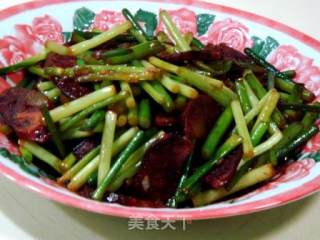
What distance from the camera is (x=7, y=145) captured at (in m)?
1.27

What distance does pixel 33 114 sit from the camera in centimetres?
131

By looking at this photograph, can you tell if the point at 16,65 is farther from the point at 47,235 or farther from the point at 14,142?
the point at 47,235

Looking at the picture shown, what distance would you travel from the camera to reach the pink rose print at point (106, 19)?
182cm

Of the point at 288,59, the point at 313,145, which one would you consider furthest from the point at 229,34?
the point at 313,145

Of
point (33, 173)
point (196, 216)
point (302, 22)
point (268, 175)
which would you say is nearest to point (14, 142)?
point (33, 173)

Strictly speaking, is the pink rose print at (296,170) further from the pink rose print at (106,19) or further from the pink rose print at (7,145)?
the pink rose print at (106,19)

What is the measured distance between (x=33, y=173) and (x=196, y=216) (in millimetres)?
389

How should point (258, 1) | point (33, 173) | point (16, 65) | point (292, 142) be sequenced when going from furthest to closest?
Result: point (258, 1) < point (16, 65) < point (292, 142) < point (33, 173)

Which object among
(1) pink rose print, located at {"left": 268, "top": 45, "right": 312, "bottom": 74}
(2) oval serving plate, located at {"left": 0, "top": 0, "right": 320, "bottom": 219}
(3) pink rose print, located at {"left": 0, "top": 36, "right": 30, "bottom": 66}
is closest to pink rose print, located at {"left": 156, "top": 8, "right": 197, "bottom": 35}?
(2) oval serving plate, located at {"left": 0, "top": 0, "right": 320, "bottom": 219}

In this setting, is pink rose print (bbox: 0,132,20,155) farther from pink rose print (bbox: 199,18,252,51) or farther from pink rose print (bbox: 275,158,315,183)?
pink rose print (bbox: 199,18,252,51)

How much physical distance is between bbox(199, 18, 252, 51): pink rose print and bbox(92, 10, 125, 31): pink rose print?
310mm

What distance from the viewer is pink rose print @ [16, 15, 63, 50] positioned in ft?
5.44

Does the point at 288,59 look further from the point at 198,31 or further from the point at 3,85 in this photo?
the point at 3,85

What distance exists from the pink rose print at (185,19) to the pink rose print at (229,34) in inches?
2.2
